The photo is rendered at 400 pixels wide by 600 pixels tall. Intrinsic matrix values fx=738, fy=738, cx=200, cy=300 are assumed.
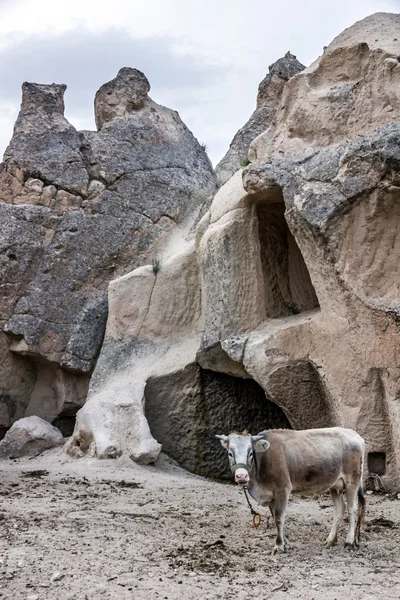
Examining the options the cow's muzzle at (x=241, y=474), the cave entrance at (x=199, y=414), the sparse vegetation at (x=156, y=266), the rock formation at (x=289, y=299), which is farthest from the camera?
the sparse vegetation at (x=156, y=266)

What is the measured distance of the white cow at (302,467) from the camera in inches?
251

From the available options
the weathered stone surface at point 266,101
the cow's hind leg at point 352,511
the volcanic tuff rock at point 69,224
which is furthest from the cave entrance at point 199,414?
the weathered stone surface at point 266,101

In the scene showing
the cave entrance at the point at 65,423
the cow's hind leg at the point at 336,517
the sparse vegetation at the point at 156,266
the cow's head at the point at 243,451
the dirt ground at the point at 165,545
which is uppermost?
the sparse vegetation at the point at 156,266

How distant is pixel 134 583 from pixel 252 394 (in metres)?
7.06

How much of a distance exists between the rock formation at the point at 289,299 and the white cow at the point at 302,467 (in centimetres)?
252

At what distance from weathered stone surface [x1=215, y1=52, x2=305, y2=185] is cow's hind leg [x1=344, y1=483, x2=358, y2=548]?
9.40 m

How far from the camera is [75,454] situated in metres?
10.9

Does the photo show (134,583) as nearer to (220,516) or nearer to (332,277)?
(220,516)

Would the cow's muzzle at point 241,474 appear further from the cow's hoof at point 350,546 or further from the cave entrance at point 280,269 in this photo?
the cave entrance at point 280,269

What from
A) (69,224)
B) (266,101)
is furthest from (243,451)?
(266,101)

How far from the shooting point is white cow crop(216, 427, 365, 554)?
20.9 ft

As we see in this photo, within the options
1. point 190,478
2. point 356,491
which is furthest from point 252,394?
point 356,491

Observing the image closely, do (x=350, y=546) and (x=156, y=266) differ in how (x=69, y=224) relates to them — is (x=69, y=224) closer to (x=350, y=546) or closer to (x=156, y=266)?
(x=156, y=266)

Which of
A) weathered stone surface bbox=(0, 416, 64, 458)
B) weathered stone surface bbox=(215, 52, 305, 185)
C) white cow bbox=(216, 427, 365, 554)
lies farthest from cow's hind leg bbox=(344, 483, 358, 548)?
weathered stone surface bbox=(215, 52, 305, 185)
